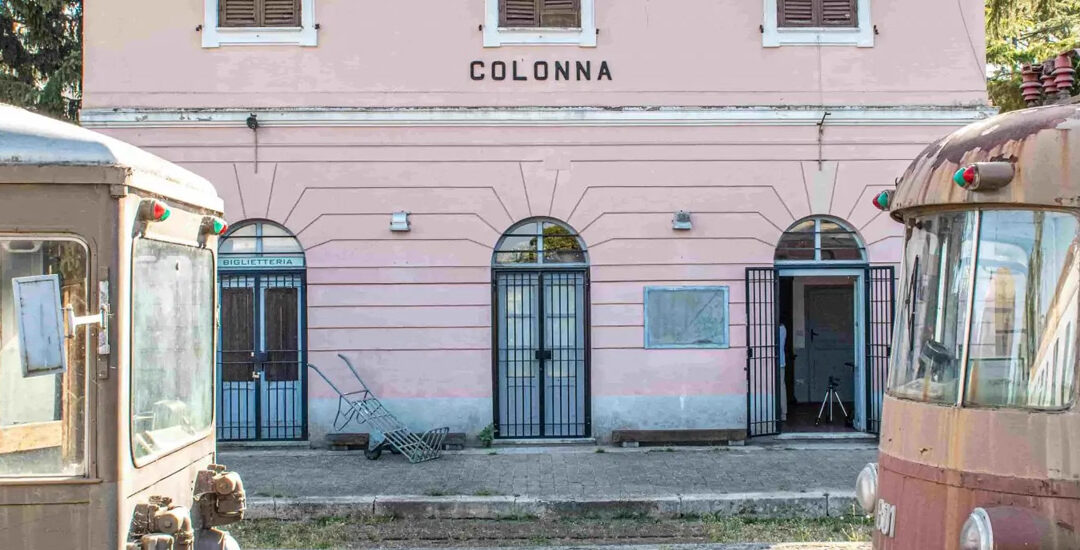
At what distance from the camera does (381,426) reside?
39.5ft

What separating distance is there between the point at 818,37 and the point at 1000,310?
29.8 ft

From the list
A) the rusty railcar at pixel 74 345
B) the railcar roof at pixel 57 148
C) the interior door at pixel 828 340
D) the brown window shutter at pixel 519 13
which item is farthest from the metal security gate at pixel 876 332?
the railcar roof at pixel 57 148

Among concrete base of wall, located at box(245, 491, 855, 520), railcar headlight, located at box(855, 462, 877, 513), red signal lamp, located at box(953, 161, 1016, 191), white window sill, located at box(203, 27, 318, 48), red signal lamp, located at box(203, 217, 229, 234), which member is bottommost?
concrete base of wall, located at box(245, 491, 855, 520)

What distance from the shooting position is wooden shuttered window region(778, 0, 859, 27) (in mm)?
12812

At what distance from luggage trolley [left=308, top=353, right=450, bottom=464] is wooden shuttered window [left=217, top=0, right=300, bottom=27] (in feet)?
13.3

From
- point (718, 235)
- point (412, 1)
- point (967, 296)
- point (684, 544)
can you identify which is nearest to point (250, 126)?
point (412, 1)

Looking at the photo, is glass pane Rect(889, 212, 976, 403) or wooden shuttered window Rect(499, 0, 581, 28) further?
wooden shuttered window Rect(499, 0, 581, 28)

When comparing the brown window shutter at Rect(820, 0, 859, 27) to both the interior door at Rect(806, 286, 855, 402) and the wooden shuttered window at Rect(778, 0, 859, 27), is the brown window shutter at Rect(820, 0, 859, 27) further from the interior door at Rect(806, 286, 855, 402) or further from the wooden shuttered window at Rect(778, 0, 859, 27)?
the interior door at Rect(806, 286, 855, 402)

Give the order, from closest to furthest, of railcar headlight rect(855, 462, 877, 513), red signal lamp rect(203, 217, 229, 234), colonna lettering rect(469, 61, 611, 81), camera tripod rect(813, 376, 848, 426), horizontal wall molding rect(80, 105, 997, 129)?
1. railcar headlight rect(855, 462, 877, 513)
2. red signal lamp rect(203, 217, 229, 234)
3. horizontal wall molding rect(80, 105, 997, 129)
4. colonna lettering rect(469, 61, 611, 81)
5. camera tripod rect(813, 376, 848, 426)

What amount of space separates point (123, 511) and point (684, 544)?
5.26m

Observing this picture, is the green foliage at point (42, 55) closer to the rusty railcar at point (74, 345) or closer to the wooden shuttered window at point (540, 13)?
the wooden shuttered window at point (540, 13)

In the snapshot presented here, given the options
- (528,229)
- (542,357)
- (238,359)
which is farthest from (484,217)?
(238,359)

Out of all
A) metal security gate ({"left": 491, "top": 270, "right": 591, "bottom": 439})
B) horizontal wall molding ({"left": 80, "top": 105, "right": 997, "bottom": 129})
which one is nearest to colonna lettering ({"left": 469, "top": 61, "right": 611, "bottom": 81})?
horizontal wall molding ({"left": 80, "top": 105, "right": 997, "bottom": 129})

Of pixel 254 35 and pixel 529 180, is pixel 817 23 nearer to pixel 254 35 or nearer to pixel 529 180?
pixel 529 180
